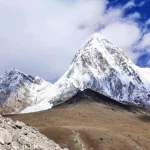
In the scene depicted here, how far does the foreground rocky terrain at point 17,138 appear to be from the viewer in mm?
43344

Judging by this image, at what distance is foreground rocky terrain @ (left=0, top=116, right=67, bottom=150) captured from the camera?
4334 cm

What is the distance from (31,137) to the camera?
52562 millimetres

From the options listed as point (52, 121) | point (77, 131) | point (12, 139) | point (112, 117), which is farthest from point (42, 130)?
point (112, 117)

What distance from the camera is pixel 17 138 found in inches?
1833

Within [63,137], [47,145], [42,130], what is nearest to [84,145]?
[63,137]

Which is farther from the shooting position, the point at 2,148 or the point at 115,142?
the point at 115,142

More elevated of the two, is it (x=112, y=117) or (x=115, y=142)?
(x=112, y=117)

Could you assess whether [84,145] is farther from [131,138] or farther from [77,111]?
[77,111]

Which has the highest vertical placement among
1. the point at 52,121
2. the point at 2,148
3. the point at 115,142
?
the point at 52,121

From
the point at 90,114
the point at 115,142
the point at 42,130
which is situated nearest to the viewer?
the point at 115,142

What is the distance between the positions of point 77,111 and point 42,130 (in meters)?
77.0

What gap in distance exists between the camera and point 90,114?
19100 centimetres

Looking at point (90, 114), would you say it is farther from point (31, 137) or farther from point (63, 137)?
point (31, 137)

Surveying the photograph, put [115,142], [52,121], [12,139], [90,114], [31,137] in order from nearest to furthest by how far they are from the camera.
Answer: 1. [12,139]
2. [31,137]
3. [115,142]
4. [52,121]
5. [90,114]
